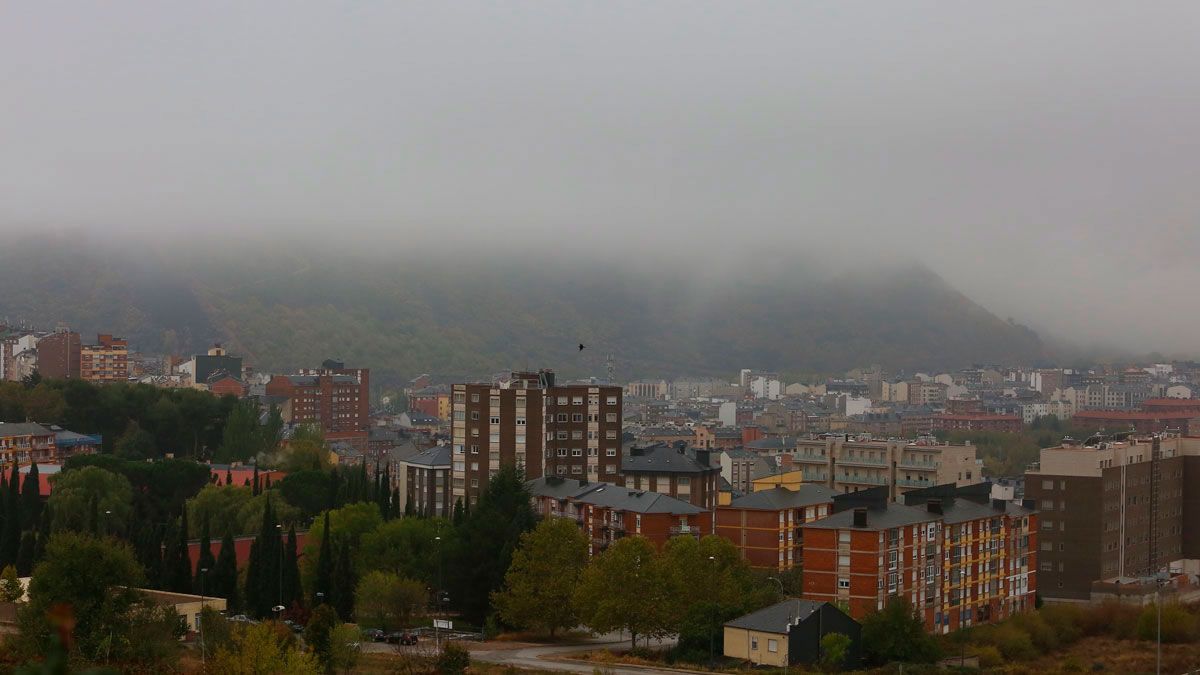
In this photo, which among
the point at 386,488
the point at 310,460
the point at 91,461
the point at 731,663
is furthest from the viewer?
the point at 310,460

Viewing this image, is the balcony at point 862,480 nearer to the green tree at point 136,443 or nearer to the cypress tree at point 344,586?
the cypress tree at point 344,586

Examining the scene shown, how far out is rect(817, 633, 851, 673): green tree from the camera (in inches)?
1778

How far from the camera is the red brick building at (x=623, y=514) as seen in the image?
191 feet

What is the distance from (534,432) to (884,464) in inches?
844

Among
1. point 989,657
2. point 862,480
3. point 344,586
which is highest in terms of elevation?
point 862,480

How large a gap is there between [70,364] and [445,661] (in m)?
141

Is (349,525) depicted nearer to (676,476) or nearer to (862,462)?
(676,476)

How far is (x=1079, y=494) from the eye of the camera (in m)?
71.6

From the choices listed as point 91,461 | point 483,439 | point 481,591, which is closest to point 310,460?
point 91,461

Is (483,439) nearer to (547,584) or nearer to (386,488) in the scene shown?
(386,488)

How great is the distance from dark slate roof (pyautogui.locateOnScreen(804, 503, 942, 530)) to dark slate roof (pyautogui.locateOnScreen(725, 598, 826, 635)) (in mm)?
6796

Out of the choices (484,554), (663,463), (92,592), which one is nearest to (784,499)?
(663,463)

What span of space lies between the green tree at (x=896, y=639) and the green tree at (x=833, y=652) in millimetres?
1927

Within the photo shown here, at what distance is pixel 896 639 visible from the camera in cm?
4753
